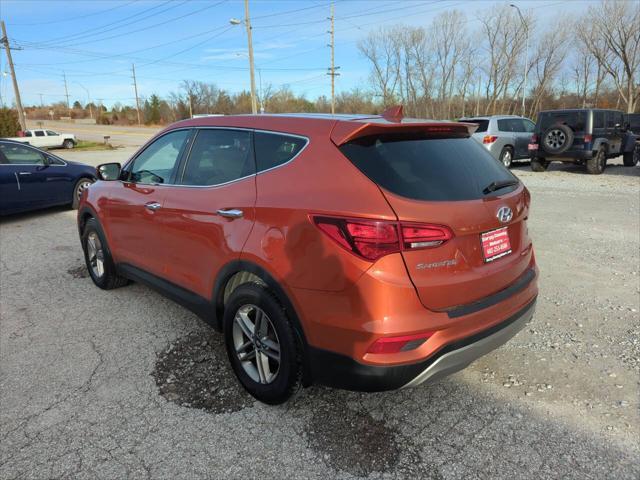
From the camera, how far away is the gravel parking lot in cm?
234

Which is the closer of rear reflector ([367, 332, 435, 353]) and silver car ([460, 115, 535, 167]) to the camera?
rear reflector ([367, 332, 435, 353])

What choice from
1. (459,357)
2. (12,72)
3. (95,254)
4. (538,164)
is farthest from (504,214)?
(12,72)

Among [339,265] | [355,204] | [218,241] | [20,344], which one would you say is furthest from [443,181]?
[20,344]

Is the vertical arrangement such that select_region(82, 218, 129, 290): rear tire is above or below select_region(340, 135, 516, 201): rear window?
below

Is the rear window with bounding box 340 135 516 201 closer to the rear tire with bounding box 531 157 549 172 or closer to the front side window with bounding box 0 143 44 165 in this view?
the front side window with bounding box 0 143 44 165

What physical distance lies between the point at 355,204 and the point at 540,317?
2594 mm

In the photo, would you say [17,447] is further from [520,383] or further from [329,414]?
[520,383]

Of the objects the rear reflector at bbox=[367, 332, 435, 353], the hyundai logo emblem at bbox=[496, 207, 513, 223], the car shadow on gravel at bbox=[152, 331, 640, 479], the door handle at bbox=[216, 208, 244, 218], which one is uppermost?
the door handle at bbox=[216, 208, 244, 218]

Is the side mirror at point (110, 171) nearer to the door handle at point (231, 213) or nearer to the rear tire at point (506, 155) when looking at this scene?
the door handle at point (231, 213)

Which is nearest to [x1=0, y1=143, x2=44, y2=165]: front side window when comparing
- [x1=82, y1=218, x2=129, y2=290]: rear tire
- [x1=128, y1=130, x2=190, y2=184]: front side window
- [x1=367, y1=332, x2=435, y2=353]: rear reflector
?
[x1=82, y1=218, x2=129, y2=290]: rear tire

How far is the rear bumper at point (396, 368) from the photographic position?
7.24ft

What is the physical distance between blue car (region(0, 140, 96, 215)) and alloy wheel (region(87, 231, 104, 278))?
4003 millimetres

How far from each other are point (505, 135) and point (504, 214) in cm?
1368

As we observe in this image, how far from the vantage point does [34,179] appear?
855 centimetres
